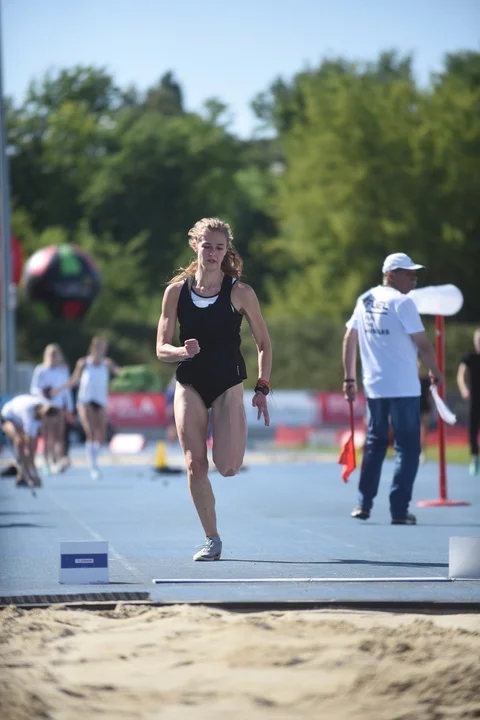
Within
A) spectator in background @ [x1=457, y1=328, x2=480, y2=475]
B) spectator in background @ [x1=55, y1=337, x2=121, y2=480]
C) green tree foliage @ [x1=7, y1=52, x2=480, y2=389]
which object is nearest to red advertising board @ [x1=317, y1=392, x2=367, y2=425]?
green tree foliage @ [x1=7, y1=52, x2=480, y2=389]

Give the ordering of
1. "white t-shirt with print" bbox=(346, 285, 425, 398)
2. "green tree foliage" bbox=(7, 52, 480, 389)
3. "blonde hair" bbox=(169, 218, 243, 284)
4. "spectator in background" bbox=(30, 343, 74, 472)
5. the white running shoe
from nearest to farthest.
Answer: "blonde hair" bbox=(169, 218, 243, 284) < the white running shoe < "white t-shirt with print" bbox=(346, 285, 425, 398) < "spectator in background" bbox=(30, 343, 74, 472) < "green tree foliage" bbox=(7, 52, 480, 389)

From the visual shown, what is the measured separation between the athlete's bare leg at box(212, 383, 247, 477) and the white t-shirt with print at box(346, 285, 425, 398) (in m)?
3.35

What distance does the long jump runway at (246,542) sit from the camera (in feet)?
25.7

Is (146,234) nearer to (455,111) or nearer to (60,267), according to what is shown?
(455,111)

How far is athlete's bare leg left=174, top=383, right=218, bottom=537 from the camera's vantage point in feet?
29.1

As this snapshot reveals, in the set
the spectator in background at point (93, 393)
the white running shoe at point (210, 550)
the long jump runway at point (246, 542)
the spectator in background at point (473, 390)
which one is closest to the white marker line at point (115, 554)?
the long jump runway at point (246, 542)

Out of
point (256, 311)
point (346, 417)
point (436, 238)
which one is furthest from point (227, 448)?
point (436, 238)

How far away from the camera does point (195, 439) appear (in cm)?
887

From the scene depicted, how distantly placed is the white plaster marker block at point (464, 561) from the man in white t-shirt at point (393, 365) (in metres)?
3.60

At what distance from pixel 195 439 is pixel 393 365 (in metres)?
3.47

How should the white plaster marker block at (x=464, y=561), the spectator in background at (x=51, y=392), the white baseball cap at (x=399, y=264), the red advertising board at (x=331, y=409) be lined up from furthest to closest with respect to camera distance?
1. the red advertising board at (x=331, y=409)
2. the spectator in background at (x=51, y=392)
3. the white baseball cap at (x=399, y=264)
4. the white plaster marker block at (x=464, y=561)

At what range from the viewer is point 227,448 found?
8.75 metres

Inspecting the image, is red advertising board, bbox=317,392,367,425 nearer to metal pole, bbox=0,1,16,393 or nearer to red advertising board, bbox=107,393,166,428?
red advertising board, bbox=107,393,166,428

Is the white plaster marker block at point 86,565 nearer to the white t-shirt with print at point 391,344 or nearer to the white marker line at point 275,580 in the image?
the white marker line at point 275,580
